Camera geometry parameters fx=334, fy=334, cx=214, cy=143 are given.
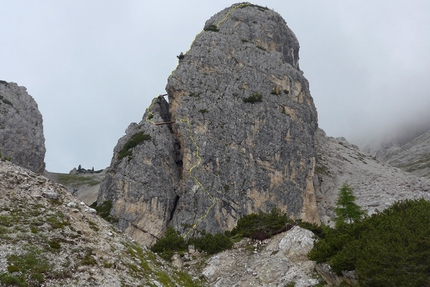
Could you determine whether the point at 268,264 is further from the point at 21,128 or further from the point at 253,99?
the point at 21,128

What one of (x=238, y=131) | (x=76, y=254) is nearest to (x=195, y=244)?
(x=76, y=254)

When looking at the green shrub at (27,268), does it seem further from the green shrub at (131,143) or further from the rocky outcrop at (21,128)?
the rocky outcrop at (21,128)

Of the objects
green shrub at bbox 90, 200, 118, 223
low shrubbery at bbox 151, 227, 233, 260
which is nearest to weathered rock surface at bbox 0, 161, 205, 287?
low shrubbery at bbox 151, 227, 233, 260

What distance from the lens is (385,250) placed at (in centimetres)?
1636

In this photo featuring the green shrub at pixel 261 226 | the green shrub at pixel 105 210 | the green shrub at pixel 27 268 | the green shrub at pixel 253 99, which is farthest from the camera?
the green shrub at pixel 253 99

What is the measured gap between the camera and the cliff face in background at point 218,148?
65875mm

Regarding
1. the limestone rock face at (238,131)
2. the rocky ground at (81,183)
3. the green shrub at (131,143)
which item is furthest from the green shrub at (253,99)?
the rocky ground at (81,183)

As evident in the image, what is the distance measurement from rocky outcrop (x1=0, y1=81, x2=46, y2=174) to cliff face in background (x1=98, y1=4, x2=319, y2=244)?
3899cm

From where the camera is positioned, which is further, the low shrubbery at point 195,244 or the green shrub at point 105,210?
the green shrub at point 105,210

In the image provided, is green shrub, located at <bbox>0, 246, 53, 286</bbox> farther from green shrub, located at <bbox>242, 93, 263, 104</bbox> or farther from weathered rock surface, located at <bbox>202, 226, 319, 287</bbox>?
green shrub, located at <bbox>242, 93, 263, 104</bbox>

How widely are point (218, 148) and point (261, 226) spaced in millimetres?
45055

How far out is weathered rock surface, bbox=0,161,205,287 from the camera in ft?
41.2

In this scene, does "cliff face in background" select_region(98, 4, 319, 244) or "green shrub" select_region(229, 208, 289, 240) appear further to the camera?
"cliff face in background" select_region(98, 4, 319, 244)

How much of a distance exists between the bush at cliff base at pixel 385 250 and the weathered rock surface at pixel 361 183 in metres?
53.1
